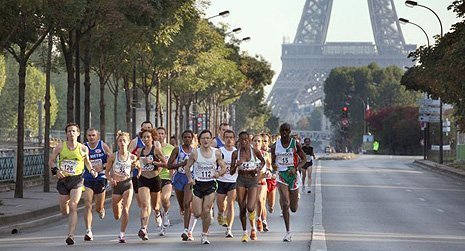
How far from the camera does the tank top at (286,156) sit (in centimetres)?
2134

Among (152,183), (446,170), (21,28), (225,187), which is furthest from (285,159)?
(446,170)

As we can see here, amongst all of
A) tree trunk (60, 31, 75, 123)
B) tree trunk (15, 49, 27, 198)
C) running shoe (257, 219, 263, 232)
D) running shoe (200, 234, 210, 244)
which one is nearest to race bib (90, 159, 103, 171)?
running shoe (200, 234, 210, 244)

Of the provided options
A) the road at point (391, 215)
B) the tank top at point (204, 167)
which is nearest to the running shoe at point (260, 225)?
the road at point (391, 215)

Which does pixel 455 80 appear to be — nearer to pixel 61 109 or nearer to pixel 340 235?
pixel 340 235

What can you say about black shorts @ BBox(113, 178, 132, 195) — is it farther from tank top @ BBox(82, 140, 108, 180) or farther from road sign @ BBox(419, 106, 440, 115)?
road sign @ BBox(419, 106, 440, 115)

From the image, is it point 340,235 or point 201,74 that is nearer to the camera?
point 340,235

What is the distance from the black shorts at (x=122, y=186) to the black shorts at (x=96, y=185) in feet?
1.15

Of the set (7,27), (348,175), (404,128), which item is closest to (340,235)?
(7,27)

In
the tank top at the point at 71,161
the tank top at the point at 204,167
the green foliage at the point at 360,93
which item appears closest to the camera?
the tank top at the point at 204,167

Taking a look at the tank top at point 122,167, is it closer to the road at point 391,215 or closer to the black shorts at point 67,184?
the black shorts at point 67,184

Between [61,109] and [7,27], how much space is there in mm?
98633

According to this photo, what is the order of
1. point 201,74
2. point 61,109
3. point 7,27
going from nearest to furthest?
point 7,27
point 201,74
point 61,109

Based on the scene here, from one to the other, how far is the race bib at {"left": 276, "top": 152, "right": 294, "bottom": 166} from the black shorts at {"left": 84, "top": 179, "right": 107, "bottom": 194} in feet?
9.47

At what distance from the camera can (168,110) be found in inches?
2869
